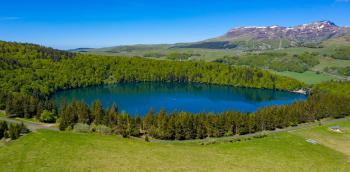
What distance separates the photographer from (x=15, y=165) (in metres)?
64.2

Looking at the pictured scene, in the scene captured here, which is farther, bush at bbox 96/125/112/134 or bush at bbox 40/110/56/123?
bush at bbox 40/110/56/123

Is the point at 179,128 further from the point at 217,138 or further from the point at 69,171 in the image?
the point at 69,171

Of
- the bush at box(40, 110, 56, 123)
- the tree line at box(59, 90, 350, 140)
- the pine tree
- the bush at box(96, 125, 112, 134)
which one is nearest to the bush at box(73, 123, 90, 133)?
the tree line at box(59, 90, 350, 140)

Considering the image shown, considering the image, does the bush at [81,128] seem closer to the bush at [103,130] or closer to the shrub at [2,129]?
the bush at [103,130]

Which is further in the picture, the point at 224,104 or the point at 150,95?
the point at 150,95

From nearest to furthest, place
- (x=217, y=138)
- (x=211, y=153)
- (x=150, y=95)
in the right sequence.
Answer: (x=211, y=153), (x=217, y=138), (x=150, y=95)

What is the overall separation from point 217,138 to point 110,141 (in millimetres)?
31972

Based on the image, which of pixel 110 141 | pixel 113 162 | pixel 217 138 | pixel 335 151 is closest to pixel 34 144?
pixel 110 141

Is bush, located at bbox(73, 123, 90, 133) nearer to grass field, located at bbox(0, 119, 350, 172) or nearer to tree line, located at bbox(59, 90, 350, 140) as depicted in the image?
tree line, located at bbox(59, 90, 350, 140)

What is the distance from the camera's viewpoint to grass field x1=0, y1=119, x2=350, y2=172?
214ft

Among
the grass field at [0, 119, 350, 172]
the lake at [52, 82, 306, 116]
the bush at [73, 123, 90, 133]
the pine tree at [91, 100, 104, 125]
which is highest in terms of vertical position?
the pine tree at [91, 100, 104, 125]

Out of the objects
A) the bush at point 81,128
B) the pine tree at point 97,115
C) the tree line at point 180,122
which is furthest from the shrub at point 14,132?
the pine tree at point 97,115

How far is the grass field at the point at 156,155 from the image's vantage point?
65188 millimetres

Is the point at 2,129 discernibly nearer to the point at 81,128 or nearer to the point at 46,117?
the point at 46,117
